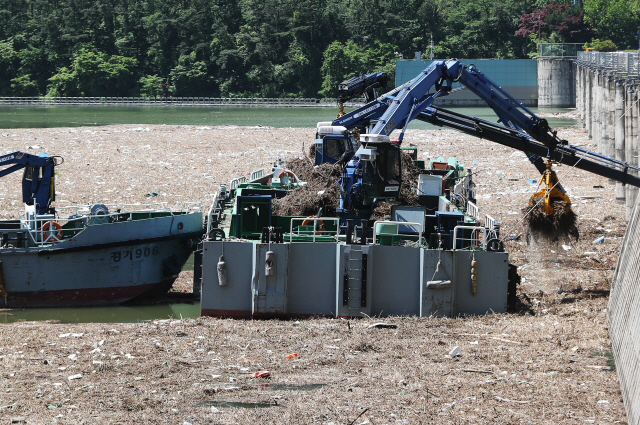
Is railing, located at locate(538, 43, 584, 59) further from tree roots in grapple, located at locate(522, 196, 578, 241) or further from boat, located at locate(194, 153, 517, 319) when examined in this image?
boat, located at locate(194, 153, 517, 319)

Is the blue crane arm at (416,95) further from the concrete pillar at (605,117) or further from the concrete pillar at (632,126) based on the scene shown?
the concrete pillar at (605,117)

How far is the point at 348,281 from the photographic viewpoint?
47.2ft

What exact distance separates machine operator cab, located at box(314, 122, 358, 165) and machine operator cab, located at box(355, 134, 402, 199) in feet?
18.0

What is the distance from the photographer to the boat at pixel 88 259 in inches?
638

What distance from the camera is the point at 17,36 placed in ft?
380

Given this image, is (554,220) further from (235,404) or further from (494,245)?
(235,404)

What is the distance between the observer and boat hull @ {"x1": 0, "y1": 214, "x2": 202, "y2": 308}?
16.2 metres

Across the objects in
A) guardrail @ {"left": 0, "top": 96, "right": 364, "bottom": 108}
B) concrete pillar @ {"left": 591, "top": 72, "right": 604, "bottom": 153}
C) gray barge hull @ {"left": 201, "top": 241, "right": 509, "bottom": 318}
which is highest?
guardrail @ {"left": 0, "top": 96, "right": 364, "bottom": 108}

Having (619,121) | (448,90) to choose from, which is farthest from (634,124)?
(448,90)

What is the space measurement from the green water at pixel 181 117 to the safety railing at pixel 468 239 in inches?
1834

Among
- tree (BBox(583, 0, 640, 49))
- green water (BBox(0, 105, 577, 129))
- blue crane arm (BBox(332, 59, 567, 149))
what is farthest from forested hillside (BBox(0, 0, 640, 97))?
blue crane arm (BBox(332, 59, 567, 149))

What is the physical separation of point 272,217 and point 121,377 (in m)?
5.72

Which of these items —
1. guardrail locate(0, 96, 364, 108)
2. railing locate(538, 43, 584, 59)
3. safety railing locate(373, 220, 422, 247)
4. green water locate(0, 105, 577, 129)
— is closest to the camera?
safety railing locate(373, 220, 422, 247)

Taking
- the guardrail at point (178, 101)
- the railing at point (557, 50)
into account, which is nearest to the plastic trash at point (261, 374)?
the railing at point (557, 50)
